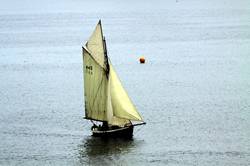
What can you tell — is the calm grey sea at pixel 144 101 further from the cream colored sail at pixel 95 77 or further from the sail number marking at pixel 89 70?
the sail number marking at pixel 89 70

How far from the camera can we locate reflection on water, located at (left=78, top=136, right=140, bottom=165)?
51.3m

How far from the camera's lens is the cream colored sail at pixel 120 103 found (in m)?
56.3

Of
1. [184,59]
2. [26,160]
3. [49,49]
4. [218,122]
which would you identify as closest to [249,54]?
[184,59]

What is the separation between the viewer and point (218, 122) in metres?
60.9

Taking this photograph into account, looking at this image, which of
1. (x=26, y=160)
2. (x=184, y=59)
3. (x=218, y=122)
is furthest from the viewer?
(x=184, y=59)

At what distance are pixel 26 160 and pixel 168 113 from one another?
59.0ft

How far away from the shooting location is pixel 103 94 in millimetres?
58094

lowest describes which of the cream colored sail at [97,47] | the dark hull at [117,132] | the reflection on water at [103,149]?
the reflection on water at [103,149]

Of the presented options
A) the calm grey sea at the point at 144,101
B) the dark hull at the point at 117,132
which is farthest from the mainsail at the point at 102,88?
the calm grey sea at the point at 144,101

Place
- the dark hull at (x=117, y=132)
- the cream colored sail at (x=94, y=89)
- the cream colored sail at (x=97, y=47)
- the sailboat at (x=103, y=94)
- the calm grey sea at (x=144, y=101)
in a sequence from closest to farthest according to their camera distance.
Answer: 1. the calm grey sea at (x=144, y=101)
2. the dark hull at (x=117, y=132)
3. the sailboat at (x=103, y=94)
4. the cream colored sail at (x=97, y=47)
5. the cream colored sail at (x=94, y=89)

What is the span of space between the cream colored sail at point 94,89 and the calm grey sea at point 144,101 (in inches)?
78.0

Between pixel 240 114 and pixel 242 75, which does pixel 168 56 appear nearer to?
pixel 242 75

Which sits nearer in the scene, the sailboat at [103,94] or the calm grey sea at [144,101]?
the calm grey sea at [144,101]

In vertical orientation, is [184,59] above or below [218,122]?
above
